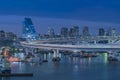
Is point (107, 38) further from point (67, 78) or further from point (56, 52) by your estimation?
point (67, 78)

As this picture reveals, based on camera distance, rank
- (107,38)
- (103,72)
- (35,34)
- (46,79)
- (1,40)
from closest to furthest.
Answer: (46,79) < (103,72) < (107,38) < (1,40) < (35,34)

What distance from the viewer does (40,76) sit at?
31875 millimetres

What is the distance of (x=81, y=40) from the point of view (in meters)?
64.9

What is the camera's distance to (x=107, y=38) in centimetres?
6412

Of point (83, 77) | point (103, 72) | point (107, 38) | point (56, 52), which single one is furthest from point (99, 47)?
point (83, 77)

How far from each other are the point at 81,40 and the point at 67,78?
34307mm

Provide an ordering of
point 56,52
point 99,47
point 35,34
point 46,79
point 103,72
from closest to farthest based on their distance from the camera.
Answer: point 46,79 < point 103,72 < point 99,47 < point 56,52 < point 35,34

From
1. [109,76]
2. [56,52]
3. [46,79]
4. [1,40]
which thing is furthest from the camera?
[1,40]

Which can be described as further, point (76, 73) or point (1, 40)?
point (1, 40)

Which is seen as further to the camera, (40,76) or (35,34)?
(35,34)

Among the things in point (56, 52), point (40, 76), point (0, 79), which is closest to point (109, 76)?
point (40, 76)

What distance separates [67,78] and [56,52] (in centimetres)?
2632

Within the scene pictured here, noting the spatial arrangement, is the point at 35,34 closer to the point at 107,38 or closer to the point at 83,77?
the point at 107,38

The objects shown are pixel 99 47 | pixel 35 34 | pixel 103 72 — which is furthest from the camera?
pixel 35 34
